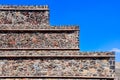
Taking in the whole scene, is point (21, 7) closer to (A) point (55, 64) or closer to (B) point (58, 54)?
(B) point (58, 54)

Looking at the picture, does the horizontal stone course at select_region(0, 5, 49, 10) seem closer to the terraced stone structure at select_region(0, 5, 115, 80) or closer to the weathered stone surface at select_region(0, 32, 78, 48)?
the weathered stone surface at select_region(0, 32, 78, 48)

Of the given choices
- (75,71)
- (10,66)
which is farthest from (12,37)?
(75,71)

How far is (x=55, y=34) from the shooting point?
27953mm

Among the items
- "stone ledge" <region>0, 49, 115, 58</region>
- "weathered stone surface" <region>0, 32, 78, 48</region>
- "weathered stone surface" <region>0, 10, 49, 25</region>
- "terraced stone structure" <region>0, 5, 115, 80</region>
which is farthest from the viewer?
"weathered stone surface" <region>0, 10, 49, 25</region>

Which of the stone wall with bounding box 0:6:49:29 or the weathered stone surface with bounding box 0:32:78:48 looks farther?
the stone wall with bounding box 0:6:49:29

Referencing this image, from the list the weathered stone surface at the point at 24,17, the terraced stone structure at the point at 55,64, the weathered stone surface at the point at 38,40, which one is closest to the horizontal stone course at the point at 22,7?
the weathered stone surface at the point at 24,17

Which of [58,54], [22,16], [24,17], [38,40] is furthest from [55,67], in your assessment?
[22,16]

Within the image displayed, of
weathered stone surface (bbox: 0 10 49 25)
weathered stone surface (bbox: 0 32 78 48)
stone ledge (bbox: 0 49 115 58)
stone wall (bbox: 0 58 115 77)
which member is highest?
weathered stone surface (bbox: 0 10 49 25)

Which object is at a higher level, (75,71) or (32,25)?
(32,25)

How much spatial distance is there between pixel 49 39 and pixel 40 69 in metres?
3.31

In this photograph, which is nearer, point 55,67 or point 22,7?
point 55,67

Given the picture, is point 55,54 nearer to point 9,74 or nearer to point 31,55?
point 31,55

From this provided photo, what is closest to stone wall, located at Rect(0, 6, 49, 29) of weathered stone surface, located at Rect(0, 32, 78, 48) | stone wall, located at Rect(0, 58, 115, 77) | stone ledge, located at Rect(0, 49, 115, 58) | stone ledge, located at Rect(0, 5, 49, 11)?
stone ledge, located at Rect(0, 5, 49, 11)

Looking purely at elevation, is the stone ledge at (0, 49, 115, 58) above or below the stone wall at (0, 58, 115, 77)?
above
